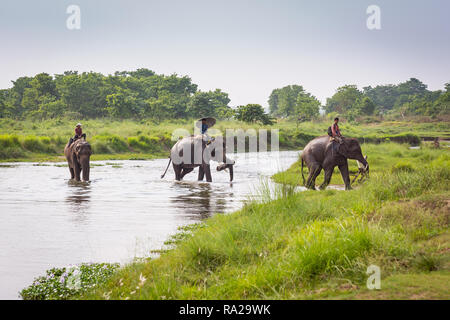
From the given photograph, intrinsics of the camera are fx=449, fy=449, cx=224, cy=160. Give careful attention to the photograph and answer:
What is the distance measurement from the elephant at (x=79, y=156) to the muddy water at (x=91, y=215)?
0.55m

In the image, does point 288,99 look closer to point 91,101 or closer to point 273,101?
point 273,101

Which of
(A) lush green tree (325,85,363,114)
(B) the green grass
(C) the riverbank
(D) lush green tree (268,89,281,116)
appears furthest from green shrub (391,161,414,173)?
(D) lush green tree (268,89,281,116)

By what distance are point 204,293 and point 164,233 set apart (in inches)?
160

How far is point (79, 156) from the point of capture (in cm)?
1766

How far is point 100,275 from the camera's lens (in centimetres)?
586

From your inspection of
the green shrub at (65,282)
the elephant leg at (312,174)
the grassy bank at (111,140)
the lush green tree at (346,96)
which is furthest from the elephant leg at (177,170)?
the lush green tree at (346,96)

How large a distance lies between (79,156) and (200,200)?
6745mm

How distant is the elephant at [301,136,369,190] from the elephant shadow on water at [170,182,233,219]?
2.89m

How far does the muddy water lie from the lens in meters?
7.09

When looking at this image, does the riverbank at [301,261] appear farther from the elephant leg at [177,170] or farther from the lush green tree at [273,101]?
the lush green tree at [273,101]

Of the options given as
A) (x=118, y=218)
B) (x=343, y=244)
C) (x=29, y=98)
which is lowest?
(x=118, y=218)

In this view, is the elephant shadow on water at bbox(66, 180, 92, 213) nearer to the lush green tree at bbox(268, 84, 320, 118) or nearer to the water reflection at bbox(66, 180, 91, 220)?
the water reflection at bbox(66, 180, 91, 220)

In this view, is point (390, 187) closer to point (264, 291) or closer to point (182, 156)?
point (264, 291)
